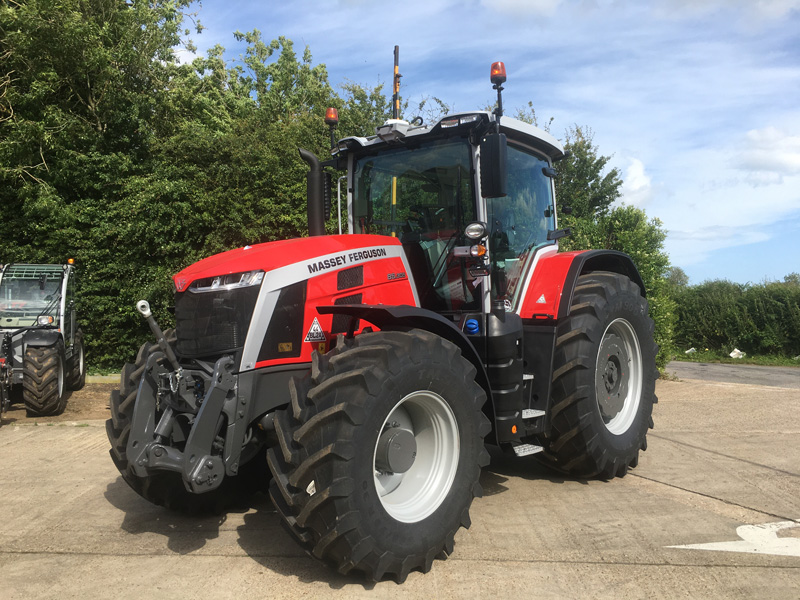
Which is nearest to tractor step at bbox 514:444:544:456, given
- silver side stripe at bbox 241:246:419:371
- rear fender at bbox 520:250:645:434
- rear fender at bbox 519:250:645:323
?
rear fender at bbox 520:250:645:434

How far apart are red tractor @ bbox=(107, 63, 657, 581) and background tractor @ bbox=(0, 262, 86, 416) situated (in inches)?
215

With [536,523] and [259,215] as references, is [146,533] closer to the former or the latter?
[536,523]

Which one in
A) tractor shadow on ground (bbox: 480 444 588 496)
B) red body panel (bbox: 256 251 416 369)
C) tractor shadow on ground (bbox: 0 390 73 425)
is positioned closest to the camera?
red body panel (bbox: 256 251 416 369)

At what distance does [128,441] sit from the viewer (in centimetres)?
347

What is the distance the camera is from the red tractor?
3115 mm

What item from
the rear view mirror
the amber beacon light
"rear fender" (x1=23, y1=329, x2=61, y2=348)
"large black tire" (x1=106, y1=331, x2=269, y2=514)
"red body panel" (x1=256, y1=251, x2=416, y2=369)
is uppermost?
the amber beacon light

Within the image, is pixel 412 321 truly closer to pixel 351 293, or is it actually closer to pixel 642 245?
pixel 351 293

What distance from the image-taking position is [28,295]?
32.7 feet

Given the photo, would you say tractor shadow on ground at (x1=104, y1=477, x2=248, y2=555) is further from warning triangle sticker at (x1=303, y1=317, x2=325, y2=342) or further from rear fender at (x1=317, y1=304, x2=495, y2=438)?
rear fender at (x1=317, y1=304, x2=495, y2=438)

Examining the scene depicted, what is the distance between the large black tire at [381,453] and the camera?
9.86ft

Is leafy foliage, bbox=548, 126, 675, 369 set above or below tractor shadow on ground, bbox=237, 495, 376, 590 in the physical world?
above

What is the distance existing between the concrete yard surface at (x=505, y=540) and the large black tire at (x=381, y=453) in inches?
9.6

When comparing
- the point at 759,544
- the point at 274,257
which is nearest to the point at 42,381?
the point at 274,257

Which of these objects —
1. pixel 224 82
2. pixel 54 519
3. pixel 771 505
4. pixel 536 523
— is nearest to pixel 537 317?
pixel 536 523
